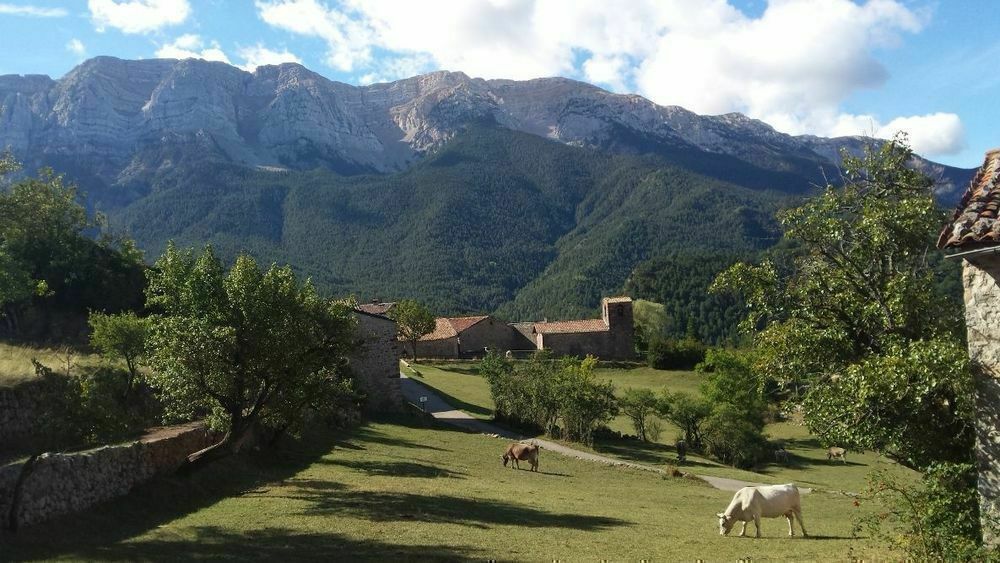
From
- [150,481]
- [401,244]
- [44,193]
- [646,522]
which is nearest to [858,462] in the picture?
[646,522]

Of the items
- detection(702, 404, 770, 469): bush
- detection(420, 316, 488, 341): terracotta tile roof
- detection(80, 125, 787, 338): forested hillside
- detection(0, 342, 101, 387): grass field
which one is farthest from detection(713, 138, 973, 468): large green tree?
detection(80, 125, 787, 338): forested hillside

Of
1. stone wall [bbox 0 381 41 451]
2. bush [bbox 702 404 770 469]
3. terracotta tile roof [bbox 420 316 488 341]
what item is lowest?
bush [bbox 702 404 770 469]

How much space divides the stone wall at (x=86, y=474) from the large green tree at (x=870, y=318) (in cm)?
1414

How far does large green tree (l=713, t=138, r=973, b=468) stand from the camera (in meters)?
10.1

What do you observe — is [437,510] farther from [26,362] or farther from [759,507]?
[26,362]

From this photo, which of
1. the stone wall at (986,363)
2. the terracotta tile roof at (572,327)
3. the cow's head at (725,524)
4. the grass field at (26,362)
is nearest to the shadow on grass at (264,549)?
the cow's head at (725,524)

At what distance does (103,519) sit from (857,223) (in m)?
16.3

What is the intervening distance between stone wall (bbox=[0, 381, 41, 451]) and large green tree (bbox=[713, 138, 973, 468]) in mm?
18473

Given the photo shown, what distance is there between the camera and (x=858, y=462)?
41.8 metres

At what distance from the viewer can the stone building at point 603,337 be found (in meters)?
88.4

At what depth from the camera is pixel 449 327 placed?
288ft

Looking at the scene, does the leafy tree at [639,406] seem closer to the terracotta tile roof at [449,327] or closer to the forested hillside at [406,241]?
the terracotta tile roof at [449,327]

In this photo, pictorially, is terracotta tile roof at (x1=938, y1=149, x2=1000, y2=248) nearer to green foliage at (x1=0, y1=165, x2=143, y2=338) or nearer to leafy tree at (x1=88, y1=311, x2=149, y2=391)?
leafy tree at (x1=88, y1=311, x2=149, y2=391)

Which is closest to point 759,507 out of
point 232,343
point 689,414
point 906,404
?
point 906,404
